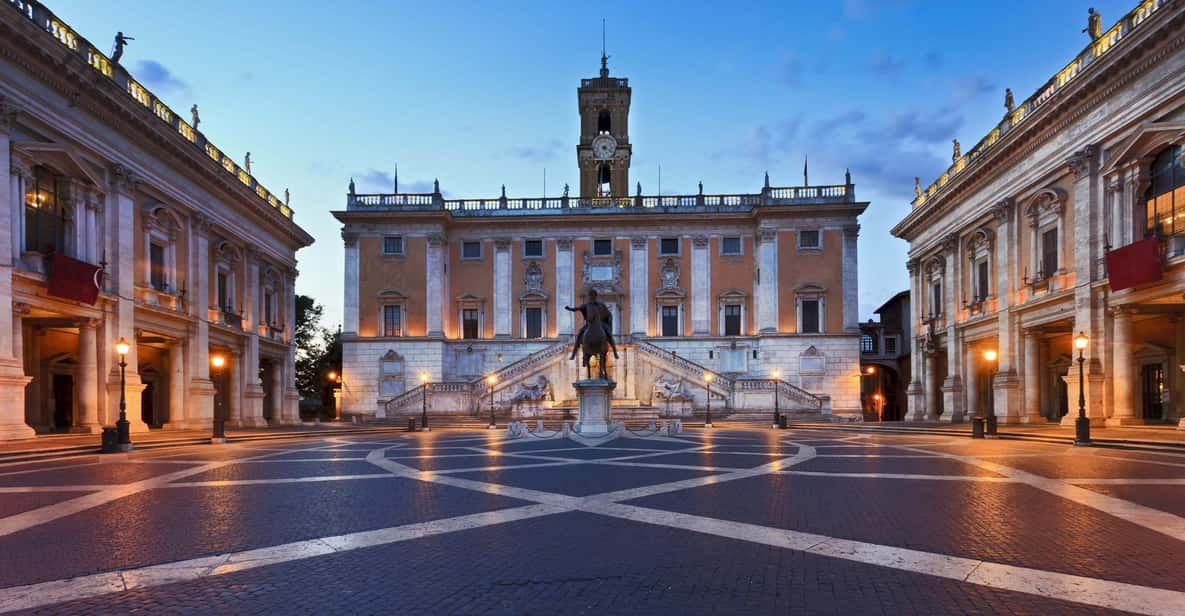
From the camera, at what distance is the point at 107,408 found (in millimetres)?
27594

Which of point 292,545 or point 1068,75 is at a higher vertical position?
point 1068,75

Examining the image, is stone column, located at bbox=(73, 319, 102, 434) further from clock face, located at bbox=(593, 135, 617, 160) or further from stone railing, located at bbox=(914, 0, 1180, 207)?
clock face, located at bbox=(593, 135, 617, 160)

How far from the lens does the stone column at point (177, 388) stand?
1336 inches

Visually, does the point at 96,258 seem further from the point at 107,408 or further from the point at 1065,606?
the point at 1065,606

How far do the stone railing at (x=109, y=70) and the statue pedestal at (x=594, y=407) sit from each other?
65.3 feet

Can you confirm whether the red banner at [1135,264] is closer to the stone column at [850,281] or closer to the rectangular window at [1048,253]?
the rectangular window at [1048,253]

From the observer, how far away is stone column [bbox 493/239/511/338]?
5678 centimetres

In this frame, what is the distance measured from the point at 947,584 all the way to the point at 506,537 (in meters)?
4.58

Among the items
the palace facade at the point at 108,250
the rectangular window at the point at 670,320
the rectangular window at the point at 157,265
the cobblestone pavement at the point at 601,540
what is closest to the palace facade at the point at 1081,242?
the cobblestone pavement at the point at 601,540

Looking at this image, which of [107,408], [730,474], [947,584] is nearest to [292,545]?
[947,584]

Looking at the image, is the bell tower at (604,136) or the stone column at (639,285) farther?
the bell tower at (604,136)

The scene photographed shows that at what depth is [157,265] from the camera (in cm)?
3278

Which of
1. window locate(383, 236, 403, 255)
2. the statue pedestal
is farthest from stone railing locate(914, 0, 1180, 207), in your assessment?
window locate(383, 236, 403, 255)

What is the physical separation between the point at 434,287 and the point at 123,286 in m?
27.6
